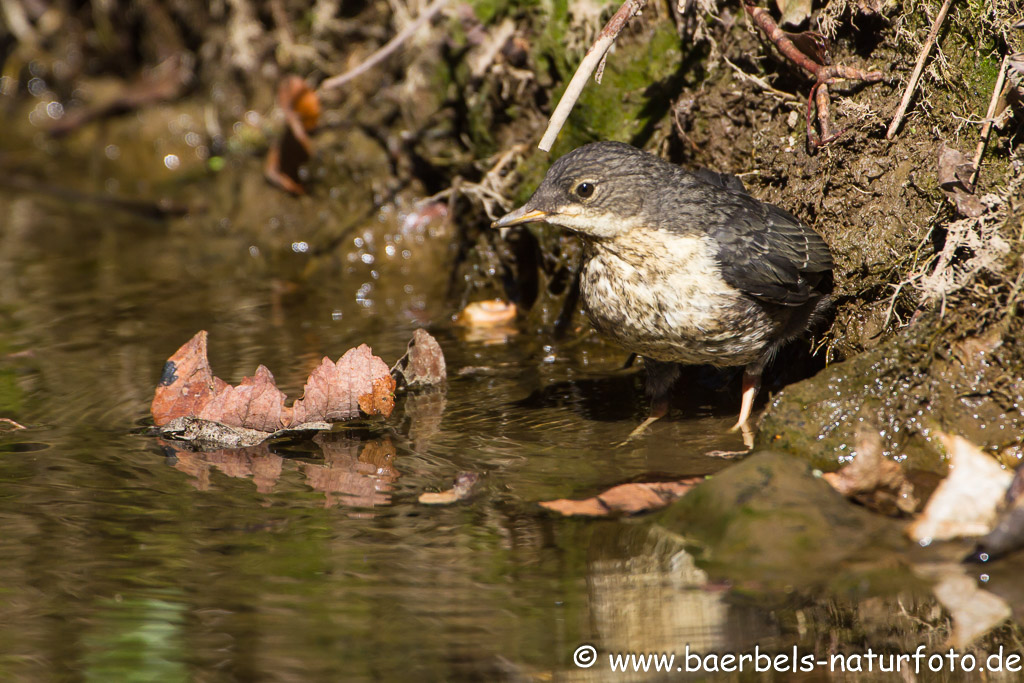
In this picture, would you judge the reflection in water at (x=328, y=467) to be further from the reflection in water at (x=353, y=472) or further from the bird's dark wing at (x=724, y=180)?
the bird's dark wing at (x=724, y=180)

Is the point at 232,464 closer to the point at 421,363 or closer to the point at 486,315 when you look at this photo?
the point at 421,363

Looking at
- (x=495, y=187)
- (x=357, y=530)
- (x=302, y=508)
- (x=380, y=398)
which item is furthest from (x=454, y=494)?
(x=495, y=187)

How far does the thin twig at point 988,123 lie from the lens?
465cm

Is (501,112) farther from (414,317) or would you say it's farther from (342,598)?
(342,598)

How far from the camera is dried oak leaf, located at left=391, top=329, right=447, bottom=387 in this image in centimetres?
548

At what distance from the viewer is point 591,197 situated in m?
4.80

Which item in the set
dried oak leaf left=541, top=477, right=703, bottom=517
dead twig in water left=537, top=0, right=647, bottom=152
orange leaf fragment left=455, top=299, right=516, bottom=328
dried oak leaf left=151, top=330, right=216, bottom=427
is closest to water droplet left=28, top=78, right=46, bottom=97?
orange leaf fragment left=455, top=299, right=516, bottom=328

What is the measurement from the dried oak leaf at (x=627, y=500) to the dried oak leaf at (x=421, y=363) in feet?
5.25

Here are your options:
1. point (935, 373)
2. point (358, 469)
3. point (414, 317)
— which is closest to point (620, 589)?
point (358, 469)

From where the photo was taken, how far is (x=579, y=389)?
5.61 meters

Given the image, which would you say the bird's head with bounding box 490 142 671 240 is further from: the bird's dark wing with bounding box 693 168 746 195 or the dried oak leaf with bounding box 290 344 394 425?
the dried oak leaf with bounding box 290 344 394 425

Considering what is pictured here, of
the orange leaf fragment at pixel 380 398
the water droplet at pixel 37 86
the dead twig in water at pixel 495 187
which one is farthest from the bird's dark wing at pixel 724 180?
the water droplet at pixel 37 86

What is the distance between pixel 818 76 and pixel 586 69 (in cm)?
125

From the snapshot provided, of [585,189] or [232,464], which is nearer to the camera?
[232,464]
